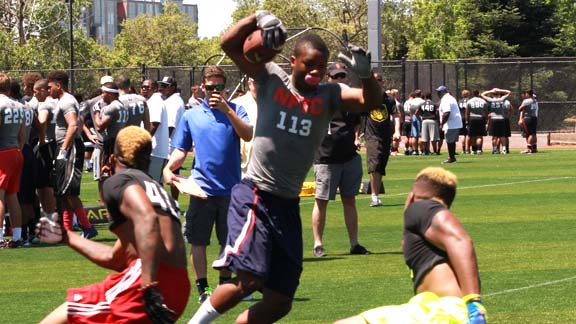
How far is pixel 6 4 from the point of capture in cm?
6900

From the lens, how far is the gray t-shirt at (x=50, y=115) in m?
16.2

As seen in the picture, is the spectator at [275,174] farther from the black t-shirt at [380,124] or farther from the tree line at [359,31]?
the tree line at [359,31]

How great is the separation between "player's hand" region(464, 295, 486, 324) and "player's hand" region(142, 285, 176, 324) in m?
1.61

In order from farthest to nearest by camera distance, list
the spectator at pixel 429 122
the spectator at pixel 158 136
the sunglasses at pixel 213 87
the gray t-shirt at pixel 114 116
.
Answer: the spectator at pixel 429 122 < the spectator at pixel 158 136 < the gray t-shirt at pixel 114 116 < the sunglasses at pixel 213 87

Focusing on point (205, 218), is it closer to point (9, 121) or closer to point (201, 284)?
point (201, 284)

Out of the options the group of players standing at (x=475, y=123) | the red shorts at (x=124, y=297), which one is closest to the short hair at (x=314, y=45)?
the red shorts at (x=124, y=297)

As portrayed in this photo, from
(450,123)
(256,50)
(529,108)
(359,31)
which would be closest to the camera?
(256,50)

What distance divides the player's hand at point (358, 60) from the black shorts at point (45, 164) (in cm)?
987

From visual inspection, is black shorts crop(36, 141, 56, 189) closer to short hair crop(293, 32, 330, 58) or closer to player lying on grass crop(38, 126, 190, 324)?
short hair crop(293, 32, 330, 58)

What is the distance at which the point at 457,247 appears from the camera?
6.76m

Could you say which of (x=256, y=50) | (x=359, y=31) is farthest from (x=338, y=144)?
(x=359, y=31)

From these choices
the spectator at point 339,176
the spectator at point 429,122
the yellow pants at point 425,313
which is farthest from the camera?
the spectator at point 429,122

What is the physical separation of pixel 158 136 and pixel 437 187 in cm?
1085

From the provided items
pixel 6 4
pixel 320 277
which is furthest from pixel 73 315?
pixel 6 4
